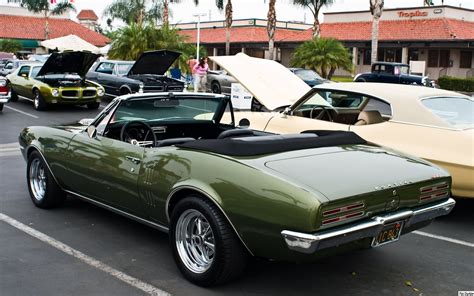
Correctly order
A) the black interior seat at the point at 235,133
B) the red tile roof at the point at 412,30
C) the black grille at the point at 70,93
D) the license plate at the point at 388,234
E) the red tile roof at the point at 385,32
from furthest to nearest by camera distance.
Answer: the red tile roof at the point at 385,32 < the red tile roof at the point at 412,30 < the black grille at the point at 70,93 < the black interior seat at the point at 235,133 < the license plate at the point at 388,234

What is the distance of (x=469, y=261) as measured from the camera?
4.75 metres

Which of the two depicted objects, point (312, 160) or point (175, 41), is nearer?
point (312, 160)

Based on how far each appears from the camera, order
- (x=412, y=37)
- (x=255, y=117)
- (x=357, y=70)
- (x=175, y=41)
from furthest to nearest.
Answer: (x=357, y=70) < (x=412, y=37) < (x=175, y=41) < (x=255, y=117)

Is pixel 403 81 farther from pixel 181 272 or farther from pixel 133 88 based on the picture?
pixel 181 272

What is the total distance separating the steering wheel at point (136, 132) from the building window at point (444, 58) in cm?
3762

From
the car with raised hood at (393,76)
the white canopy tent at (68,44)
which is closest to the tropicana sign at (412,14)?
the car with raised hood at (393,76)

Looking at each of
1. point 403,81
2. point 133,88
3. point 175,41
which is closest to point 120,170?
point 133,88

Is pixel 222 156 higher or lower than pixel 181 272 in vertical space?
higher

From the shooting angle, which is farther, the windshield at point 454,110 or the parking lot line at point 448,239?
the windshield at point 454,110

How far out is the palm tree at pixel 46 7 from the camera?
5347 centimetres

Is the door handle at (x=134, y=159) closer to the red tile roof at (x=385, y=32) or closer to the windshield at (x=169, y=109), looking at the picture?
the windshield at (x=169, y=109)

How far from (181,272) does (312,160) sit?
4.34ft

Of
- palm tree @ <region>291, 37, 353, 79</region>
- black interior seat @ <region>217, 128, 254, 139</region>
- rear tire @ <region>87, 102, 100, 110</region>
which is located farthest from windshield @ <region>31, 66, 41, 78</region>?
palm tree @ <region>291, 37, 353, 79</region>

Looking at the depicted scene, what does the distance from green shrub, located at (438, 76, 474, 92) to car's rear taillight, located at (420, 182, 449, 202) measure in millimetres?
26624
